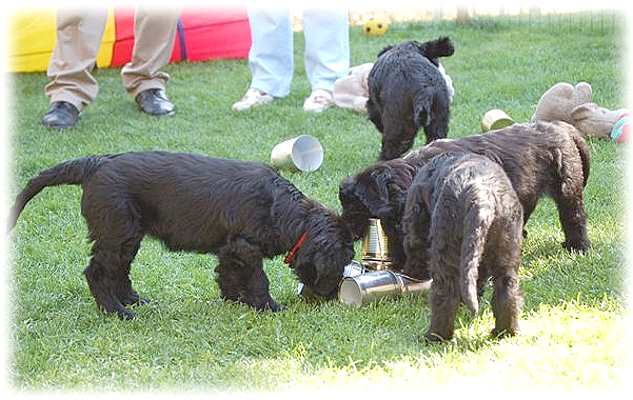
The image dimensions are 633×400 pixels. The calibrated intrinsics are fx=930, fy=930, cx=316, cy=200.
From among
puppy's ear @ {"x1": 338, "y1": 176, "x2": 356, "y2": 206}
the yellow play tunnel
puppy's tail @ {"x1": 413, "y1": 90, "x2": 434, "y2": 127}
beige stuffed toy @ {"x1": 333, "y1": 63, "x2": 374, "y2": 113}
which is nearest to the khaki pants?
the yellow play tunnel

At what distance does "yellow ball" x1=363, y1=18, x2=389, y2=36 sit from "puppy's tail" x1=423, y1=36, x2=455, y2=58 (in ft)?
17.1

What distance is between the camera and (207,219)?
14.5ft

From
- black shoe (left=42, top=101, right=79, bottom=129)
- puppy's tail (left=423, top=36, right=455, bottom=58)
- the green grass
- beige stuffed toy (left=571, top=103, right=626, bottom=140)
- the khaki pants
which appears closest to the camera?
the green grass

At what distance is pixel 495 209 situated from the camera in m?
3.63

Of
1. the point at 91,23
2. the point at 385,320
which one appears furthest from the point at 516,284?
the point at 91,23

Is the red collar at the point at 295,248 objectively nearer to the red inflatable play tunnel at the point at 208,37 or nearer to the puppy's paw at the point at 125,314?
the puppy's paw at the point at 125,314

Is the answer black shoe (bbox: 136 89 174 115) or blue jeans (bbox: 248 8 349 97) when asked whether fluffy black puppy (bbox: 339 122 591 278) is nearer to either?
blue jeans (bbox: 248 8 349 97)

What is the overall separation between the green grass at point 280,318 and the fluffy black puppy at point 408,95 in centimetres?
56

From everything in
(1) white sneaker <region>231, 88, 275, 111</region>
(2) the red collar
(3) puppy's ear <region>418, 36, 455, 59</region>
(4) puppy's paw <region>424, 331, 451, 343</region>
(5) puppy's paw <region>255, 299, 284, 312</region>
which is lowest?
(5) puppy's paw <region>255, 299, 284, 312</region>

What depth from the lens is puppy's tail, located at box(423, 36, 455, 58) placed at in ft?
21.1

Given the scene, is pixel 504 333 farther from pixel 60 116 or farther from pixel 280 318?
pixel 60 116

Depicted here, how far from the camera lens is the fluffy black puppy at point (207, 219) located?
4.33 m

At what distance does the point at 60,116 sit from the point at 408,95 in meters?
3.55

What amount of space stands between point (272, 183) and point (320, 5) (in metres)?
4.37
